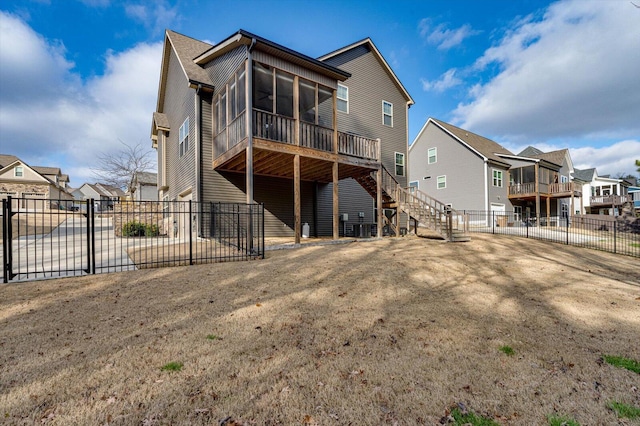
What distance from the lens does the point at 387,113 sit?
1872 cm

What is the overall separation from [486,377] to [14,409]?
397 centimetres

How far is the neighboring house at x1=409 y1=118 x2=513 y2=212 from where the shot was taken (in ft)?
81.4

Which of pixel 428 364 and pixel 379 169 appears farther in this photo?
pixel 379 169

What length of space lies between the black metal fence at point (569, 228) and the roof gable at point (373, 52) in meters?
9.08

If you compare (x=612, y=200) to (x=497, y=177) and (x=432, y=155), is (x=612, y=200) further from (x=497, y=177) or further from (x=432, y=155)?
(x=432, y=155)

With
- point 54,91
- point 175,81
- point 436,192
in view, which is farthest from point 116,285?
point 54,91

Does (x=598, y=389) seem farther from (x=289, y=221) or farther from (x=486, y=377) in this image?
(x=289, y=221)

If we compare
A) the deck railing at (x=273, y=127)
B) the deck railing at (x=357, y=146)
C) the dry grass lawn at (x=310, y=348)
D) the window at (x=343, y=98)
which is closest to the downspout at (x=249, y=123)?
the deck railing at (x=273, y=127)

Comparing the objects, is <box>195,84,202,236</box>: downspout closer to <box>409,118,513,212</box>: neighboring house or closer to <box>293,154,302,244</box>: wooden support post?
<box>293,154,302,244</box>: wooden support post

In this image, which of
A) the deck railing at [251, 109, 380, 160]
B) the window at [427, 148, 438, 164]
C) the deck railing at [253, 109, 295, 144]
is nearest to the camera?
the deck railing at [253, 109, 295, 144]

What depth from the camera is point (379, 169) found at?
13461 mm

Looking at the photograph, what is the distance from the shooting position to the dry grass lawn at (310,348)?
7.57ft

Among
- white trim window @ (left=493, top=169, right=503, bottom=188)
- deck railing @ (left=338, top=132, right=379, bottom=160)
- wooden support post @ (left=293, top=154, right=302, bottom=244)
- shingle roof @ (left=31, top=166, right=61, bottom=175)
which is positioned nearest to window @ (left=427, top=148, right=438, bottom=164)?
white trim window @ (left=493, top=169, right=503, bottom=188)

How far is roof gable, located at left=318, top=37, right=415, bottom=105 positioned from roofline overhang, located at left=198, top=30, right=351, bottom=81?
5263mm
